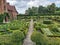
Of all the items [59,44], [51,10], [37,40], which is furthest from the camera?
[51,10]

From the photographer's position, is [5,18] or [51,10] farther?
[51,10]

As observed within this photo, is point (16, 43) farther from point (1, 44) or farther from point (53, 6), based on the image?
point (53, 6)

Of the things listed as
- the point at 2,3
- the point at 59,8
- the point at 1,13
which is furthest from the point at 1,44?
the point at 59,8

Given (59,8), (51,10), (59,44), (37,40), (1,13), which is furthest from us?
(59,8)

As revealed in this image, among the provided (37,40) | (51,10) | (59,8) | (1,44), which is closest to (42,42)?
(37,40)

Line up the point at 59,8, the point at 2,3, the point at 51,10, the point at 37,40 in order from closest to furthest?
the point at 37,40
the point at 2,3
the point at 51,10
the point at 59,8

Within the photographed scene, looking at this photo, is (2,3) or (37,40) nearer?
(37,40)

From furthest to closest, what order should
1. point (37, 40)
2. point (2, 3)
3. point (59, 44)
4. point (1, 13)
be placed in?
1. point (2, 3)
2. point (1, 13)
3. point (37, 40)
4. point (59, 44)

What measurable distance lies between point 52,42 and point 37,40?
4.37 feet

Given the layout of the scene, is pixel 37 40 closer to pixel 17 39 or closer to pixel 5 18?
pixel 17 39

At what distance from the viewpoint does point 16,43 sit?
617 inches

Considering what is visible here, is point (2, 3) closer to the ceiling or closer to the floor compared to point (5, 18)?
closer to the ceiling

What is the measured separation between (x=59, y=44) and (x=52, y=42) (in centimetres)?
57

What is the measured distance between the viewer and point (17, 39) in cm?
1588
